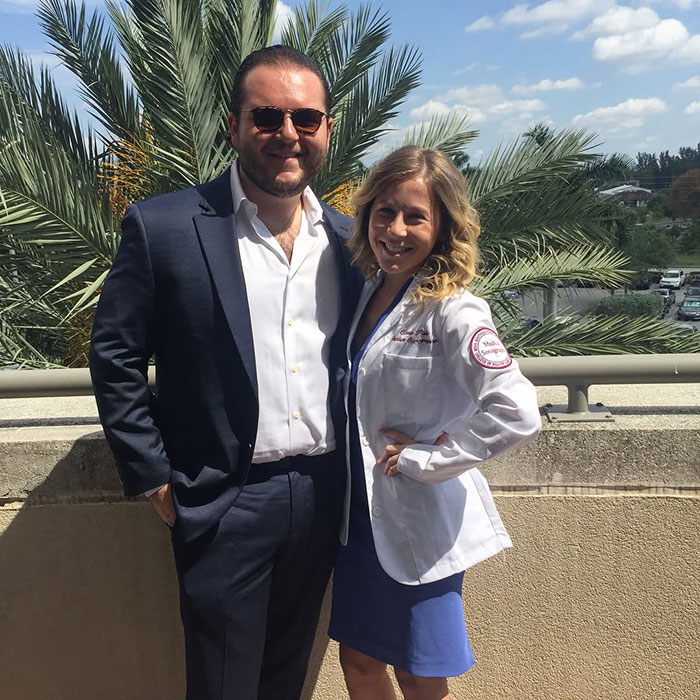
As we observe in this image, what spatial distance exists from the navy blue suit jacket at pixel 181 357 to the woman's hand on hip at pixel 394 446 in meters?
0.33

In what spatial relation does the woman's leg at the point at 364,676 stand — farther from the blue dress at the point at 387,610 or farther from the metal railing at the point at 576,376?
the metal railing at the point at 576,376

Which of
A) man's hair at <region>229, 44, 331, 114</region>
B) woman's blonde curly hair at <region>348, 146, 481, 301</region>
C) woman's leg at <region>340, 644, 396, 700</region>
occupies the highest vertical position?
man's hair at <region>229, 44, 331, 114</region>

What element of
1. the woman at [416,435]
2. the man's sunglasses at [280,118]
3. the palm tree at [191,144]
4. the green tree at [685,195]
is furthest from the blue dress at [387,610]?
the green tree at [685,195]

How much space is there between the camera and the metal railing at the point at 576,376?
2225 millimetres

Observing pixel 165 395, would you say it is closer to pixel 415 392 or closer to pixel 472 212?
pixel 415 392

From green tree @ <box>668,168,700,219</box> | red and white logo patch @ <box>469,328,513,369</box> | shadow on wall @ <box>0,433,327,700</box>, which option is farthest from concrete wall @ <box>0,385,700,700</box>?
green tree @ <box>668,168,700,219</box>

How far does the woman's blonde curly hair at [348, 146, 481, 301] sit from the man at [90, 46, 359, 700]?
0.24 meters

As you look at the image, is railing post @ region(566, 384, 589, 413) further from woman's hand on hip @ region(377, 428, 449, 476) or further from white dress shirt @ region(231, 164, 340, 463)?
white dress shirt @ region(231, 164, 340, 463)

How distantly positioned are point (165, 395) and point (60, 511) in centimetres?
66

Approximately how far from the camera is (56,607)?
2.41 meters

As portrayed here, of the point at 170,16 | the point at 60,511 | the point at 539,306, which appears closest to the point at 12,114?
the point at 170,16

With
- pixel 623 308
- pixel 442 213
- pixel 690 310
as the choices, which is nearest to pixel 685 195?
pixel 690 310

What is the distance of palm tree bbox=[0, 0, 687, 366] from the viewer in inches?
265

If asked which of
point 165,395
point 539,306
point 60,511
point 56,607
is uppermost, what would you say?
point 165,395
